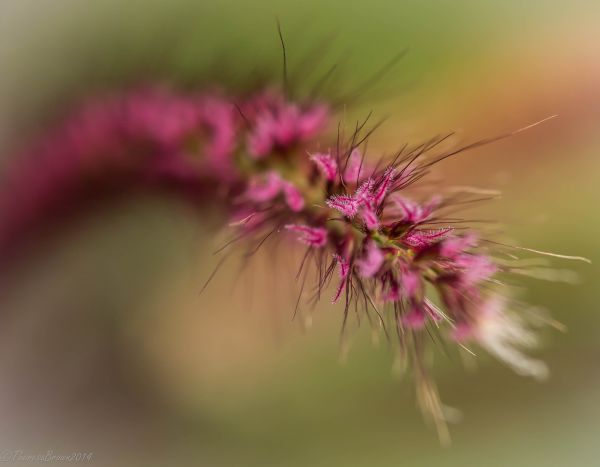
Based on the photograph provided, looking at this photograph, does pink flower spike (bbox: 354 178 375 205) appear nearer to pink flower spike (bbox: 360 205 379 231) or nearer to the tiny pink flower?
pink flower spike (bbox: 360 205 379 231)

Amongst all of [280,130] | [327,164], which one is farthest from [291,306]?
[327,164]

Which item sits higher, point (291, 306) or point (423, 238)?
point (423, 238)

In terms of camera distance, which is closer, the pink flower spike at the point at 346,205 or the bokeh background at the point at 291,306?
the pink flower spike at the point at 346,205

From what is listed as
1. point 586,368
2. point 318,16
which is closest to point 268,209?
point 318,16

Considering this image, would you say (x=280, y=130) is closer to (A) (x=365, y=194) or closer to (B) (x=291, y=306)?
(A) (x=365, y=194)

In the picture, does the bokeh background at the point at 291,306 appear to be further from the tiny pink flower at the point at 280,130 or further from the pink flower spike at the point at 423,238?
the pink flower spike at the point at 423,238

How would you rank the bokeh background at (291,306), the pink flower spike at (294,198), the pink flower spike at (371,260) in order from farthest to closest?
the bokeh background at (291,306) < the pink flower spike at (294,198) < the pink flower spike at (371,260)

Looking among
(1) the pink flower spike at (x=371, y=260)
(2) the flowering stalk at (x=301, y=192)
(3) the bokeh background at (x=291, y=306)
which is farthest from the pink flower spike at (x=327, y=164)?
(3) the bokeh background at (x=291, y=306)

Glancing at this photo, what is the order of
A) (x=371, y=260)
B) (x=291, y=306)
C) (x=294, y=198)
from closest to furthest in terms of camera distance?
1. (x=371, y=260)
2. (x=294, y=198)
3. (x=291, y=306)
